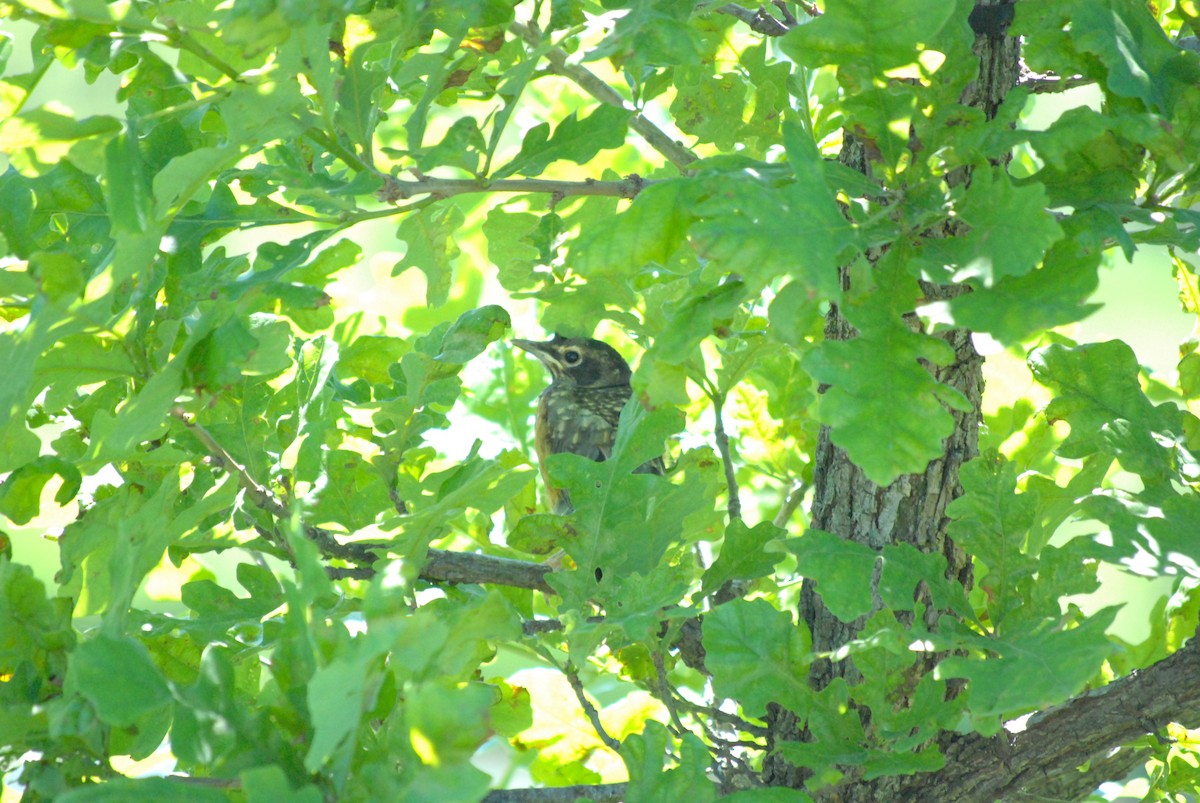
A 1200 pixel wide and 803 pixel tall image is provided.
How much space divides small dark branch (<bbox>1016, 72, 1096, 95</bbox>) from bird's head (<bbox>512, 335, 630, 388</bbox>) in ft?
3.69

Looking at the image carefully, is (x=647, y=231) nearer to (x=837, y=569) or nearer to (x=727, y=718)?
(x=837, y=569)

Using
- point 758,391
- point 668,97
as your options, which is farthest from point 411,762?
point 668,97

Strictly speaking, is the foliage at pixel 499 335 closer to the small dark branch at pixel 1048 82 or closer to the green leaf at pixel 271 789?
the green leaf at pixel 271 789

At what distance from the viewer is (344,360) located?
1.22m

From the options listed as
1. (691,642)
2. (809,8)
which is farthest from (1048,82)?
(691,642)

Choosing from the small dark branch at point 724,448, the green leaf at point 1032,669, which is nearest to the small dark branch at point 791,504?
the small dark branch at point 724,448

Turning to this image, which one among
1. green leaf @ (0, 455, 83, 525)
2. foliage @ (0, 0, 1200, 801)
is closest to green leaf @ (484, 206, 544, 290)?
foliage @ (0, 0, 1200, 801)

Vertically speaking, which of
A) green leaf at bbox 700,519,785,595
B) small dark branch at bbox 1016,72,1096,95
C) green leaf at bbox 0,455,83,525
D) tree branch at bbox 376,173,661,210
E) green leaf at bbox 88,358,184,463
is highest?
tree branch at bbox 376,173,661,210

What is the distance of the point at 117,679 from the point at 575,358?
60.1 inches

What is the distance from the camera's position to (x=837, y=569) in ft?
2.61

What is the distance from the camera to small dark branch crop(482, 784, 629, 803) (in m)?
0.93

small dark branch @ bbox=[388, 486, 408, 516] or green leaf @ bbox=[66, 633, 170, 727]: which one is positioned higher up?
small dark branch @ bbox=[388, 486, 408, 516]

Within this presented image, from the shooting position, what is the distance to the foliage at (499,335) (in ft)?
2.10

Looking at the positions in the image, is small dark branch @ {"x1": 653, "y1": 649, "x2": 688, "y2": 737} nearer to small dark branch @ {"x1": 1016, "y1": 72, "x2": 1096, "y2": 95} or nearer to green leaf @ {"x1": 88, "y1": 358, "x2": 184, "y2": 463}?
green leaf @ {"x1": 88, "y1": 358, "x2": 184, "y2": 463}
